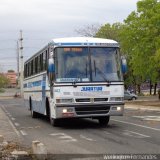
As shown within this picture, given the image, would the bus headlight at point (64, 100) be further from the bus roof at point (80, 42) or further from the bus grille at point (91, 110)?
the bus roof at point (80, 42)

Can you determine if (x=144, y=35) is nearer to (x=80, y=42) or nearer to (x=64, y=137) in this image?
(x=80, y=42)

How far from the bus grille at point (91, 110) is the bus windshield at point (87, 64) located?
101 centimetres

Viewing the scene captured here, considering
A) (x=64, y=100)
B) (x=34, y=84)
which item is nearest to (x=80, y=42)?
(x=64, y=100)

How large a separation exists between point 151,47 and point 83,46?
1143 inches

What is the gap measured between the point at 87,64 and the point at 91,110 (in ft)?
5.71

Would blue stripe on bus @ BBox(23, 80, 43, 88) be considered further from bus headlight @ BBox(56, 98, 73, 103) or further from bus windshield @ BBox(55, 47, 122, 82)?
bus headlight @ BBox(56, 98, 73, 103)

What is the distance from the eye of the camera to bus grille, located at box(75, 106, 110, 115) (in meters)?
18.4

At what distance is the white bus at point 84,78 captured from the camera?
60.1 ft

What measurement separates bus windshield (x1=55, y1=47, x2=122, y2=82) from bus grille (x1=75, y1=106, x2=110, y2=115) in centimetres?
101

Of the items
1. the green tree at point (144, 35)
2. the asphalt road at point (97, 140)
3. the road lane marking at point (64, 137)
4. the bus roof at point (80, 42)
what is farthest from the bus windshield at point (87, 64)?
the green tree at point (144, 35)

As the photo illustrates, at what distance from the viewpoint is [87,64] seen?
18656 millimetres

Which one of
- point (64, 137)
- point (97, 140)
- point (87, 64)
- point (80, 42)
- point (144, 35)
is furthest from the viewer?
point (144, 35)

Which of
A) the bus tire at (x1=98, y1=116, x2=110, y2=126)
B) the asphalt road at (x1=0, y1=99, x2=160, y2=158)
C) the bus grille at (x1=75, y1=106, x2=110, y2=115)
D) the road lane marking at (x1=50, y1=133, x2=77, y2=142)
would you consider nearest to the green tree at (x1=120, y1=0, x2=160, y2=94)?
the bus tire at (x1=98, y1=116, x2=110, y2=126)

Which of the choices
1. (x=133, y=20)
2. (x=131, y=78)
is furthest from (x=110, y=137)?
(x=131, y=78)
